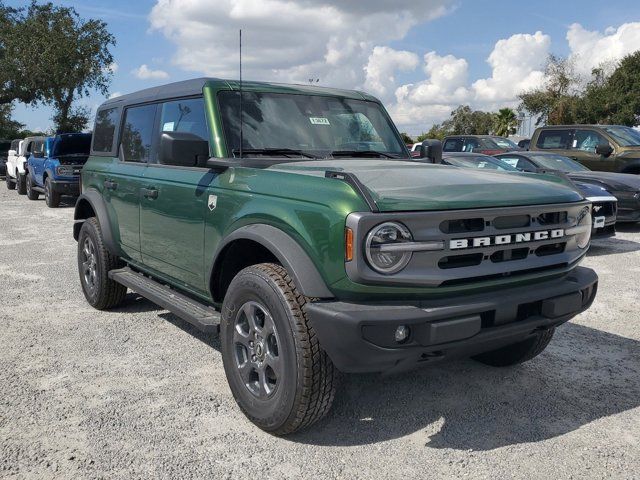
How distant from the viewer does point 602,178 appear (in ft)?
35.1

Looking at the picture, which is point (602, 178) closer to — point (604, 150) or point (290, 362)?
point (604, 150)

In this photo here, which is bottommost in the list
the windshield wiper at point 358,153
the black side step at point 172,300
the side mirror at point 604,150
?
the black side step at point 172,300

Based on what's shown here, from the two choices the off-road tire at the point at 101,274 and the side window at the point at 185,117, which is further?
the off-road tire at the point at 101,274

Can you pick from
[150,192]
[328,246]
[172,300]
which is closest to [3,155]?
[150,192]

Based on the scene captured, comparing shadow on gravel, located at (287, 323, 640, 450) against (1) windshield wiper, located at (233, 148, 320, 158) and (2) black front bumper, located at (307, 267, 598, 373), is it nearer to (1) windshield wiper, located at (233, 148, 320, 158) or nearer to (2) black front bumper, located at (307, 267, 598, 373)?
(2) black front bumper, located at (307, 267, 598, 373)

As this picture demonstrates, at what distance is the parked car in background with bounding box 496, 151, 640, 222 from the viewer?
10350mm

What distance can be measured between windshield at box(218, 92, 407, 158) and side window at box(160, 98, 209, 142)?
0.18 m

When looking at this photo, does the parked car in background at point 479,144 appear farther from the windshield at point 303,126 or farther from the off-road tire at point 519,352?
the off-road tire at point 519,352

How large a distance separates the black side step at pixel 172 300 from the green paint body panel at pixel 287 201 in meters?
0.10

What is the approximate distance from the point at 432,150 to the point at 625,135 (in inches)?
421

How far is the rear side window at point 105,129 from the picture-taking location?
18.1 feet

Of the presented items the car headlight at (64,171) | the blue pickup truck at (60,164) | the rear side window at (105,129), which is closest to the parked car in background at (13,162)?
the blue pickup truck at (60,164)

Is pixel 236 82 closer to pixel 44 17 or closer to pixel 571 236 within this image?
pixel 571 236

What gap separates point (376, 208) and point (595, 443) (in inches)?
69.6
